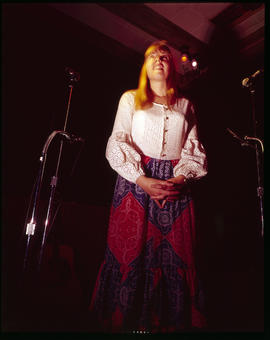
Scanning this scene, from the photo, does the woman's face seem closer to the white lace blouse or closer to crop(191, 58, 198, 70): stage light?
the white lace blouse

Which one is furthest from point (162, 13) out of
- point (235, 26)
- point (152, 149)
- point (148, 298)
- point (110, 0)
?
point (148, 298)

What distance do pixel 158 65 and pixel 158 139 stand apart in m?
0.60

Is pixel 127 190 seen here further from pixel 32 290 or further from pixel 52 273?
pixel 52 273

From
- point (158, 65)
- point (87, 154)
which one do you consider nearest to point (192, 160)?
point (158, 65)

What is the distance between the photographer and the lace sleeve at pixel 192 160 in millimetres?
1264

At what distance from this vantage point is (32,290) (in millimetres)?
1644

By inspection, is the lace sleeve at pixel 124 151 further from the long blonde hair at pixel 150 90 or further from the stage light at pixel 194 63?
the stage light at pixel 194 63

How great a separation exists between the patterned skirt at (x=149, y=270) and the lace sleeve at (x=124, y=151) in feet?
0.44

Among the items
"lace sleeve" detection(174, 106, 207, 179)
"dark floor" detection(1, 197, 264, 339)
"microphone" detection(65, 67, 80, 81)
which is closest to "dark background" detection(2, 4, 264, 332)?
"dark floor" detection(1, 197, 264, 339)

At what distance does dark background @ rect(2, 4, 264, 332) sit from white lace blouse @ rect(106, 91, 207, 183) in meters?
1.04

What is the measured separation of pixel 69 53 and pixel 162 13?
1453mm

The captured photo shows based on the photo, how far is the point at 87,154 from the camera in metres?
3.14

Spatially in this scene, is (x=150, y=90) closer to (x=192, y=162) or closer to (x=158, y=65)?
(x=158, y=65)

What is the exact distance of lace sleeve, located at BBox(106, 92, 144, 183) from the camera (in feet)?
3.92
